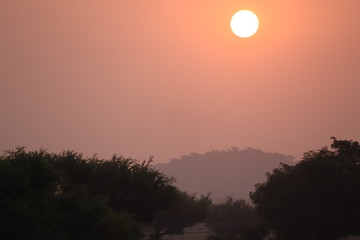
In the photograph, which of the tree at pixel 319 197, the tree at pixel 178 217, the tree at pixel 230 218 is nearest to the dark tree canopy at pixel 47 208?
the tree at pixel 319 197

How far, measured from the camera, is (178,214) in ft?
251

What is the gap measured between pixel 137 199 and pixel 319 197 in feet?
70.0

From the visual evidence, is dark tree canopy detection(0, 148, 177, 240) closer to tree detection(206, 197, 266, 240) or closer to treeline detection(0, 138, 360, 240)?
treeline detection(0, 138, 360, 240)

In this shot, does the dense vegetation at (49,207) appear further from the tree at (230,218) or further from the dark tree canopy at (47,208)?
the tree at (230,218)

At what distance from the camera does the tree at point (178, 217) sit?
75425 mm

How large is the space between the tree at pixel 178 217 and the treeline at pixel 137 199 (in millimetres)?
145

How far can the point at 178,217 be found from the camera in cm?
7662

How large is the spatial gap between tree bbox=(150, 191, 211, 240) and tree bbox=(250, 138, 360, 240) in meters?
15.3

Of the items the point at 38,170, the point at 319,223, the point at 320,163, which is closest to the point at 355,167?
the point at 320,163

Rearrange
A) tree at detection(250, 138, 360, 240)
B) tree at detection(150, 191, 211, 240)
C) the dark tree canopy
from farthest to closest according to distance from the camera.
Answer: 1. tree at detection(150, 191, 211, 240)
2. tree at detection(250, 138, 360, 240)
3. the dark tree canopy

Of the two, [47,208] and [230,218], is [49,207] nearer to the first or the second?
[47,208]

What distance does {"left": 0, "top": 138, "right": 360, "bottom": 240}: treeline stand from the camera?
108 ft

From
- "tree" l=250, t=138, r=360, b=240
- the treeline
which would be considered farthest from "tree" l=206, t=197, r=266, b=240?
"tree" l=250, t=138, r=360, b=240

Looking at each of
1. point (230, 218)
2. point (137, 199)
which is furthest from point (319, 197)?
point (230, 218)
